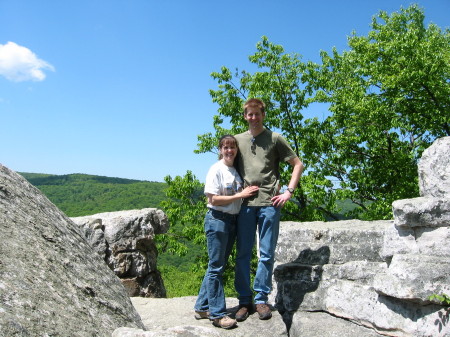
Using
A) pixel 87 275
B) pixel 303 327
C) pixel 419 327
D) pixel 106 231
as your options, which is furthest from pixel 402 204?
pixel 106 231

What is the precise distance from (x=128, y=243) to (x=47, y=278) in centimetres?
484

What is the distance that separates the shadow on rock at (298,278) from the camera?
4301 millimetres

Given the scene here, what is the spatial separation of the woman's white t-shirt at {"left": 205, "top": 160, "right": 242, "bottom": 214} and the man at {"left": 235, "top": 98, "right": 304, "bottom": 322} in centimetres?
10

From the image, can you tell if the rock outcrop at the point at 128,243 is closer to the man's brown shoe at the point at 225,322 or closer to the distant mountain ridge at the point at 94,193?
the man's brown shoe at the point at 225,322

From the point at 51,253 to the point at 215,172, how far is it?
77.9 inches

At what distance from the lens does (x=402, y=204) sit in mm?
3611

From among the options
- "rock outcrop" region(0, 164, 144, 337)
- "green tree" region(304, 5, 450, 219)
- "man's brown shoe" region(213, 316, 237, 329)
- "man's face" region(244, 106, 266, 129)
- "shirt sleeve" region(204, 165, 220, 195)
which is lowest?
"man's brown shoe" region(213, 316, 237, 329)

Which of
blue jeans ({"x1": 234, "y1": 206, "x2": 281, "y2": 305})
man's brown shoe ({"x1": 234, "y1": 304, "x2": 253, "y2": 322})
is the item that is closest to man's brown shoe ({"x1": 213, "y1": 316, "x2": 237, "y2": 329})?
man's brown shoe ({"x1": 234, "y1": 304, "x2": 253, "y2": 322})

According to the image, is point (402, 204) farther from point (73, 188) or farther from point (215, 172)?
point (73, 188)

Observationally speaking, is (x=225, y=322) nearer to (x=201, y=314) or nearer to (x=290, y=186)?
(x=201, y=314)

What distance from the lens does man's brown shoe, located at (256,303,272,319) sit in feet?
13.0

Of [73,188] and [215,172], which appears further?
[73,188]

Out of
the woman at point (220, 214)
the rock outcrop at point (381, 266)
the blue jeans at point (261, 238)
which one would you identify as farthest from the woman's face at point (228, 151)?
the rock outcrop at point (381, 266)

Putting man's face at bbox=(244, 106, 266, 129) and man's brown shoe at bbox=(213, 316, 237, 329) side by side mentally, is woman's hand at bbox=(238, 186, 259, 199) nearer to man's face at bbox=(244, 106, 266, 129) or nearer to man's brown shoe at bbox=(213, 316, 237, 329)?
man's face at bbox=(244, 106, 266, 129)
